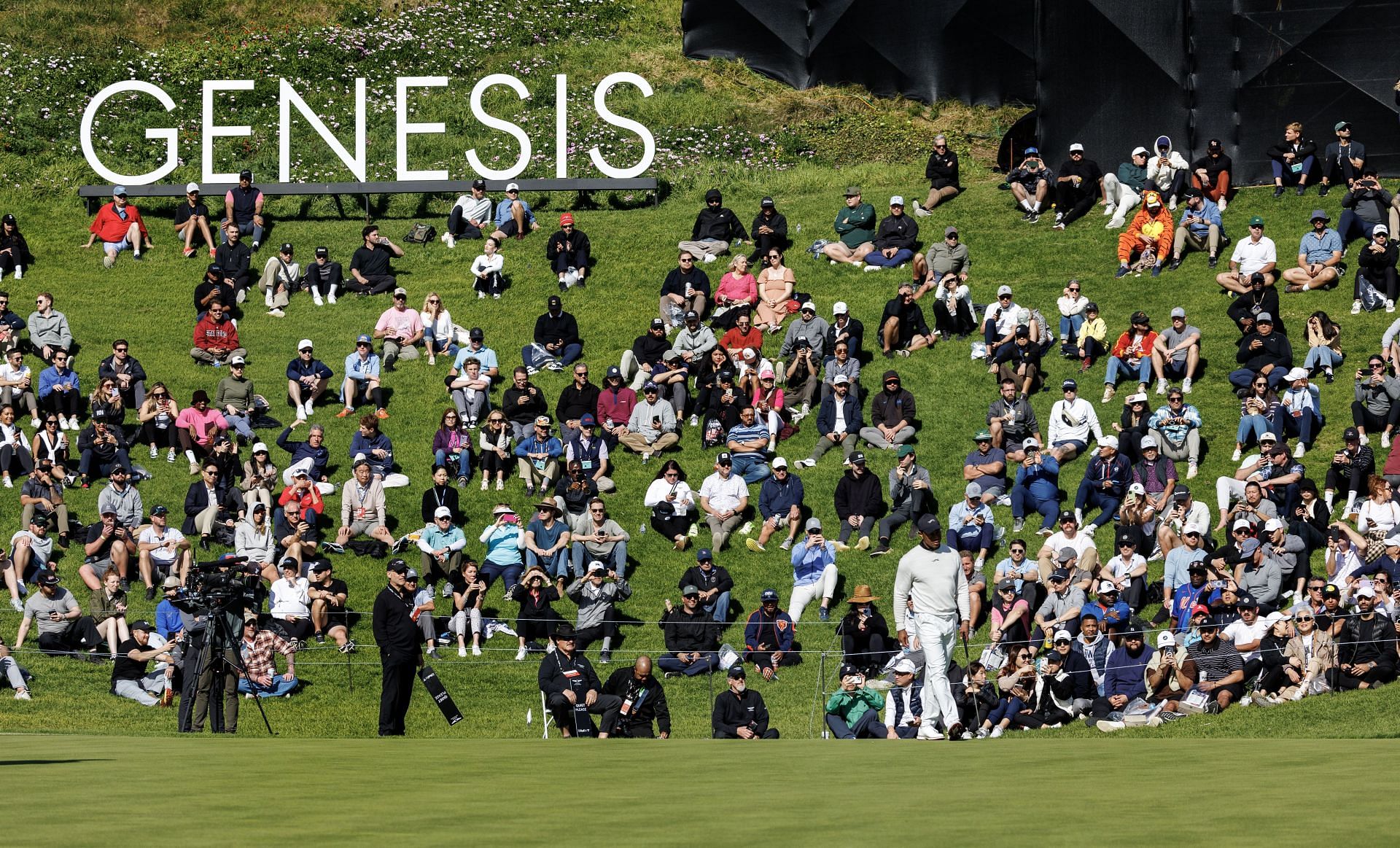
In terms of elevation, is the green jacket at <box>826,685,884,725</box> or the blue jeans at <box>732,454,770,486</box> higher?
the blue jeans at <box>732,454,770,486</box>

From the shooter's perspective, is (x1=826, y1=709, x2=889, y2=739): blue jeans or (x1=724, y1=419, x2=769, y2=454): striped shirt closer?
(x1=826, y1=709, x2=889, y2=739): blue jeans

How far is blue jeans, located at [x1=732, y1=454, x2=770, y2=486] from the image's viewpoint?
2278cm

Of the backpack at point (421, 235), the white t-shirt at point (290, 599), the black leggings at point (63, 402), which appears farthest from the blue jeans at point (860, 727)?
the backpack at point (421, 235)

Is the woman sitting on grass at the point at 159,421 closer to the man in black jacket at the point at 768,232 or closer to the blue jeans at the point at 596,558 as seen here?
the blue jeans at the point at 596,558

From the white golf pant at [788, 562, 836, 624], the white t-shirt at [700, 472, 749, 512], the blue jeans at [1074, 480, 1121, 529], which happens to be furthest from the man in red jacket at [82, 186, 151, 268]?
the blue jeans at [1074, 480, 1121, 529]

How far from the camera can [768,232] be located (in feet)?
93.0

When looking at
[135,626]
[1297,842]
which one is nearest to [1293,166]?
[135,626]

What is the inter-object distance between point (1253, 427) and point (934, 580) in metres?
9.88

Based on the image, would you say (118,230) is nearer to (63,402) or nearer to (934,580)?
(63,402)

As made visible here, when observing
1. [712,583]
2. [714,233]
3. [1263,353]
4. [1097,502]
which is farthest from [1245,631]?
[714,233]

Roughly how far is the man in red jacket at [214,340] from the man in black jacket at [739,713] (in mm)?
14091

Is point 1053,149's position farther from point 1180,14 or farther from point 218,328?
point 218,328

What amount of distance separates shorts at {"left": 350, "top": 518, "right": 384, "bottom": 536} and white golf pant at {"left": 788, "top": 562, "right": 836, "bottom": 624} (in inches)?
220

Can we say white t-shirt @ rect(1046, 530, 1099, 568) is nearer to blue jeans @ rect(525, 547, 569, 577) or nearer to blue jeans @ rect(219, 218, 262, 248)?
blue jeans @ rect(525, 547, 569, 577)
